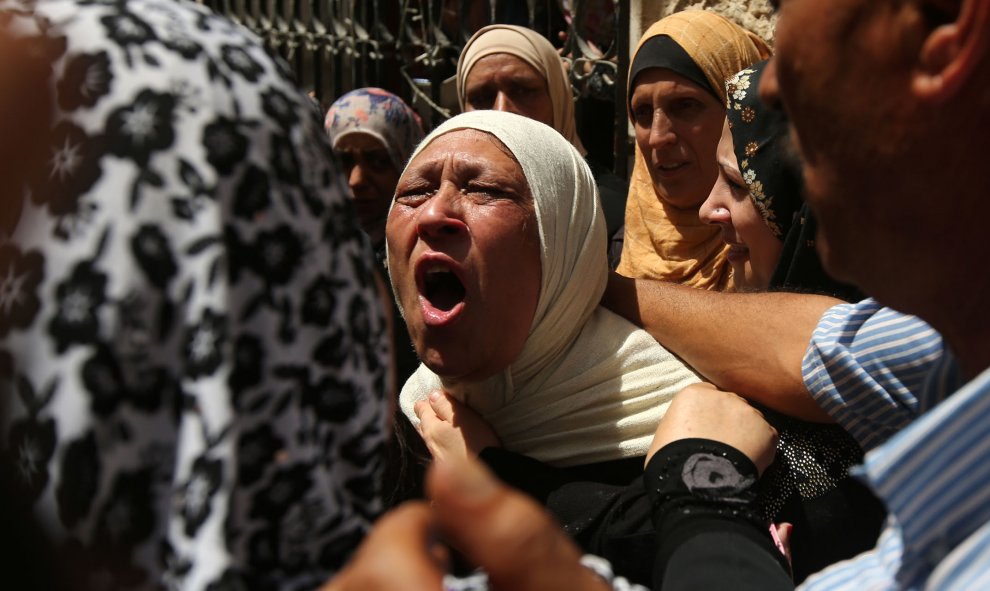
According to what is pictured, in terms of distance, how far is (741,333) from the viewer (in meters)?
1.93

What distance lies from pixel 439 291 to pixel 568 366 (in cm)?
35

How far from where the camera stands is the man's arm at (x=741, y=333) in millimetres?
1813

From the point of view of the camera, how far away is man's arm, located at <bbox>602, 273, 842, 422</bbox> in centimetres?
181

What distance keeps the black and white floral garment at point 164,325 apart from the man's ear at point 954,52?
2.12ft

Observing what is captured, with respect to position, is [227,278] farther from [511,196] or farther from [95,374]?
[511,196]

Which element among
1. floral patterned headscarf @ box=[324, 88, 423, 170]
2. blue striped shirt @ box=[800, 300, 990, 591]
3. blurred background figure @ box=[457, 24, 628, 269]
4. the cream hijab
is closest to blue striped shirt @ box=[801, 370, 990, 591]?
blue striped shirt @ box=[800, 300, 990, 591]

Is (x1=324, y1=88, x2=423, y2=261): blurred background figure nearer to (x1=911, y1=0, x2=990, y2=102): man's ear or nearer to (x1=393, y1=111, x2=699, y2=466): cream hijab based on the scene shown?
(x1=393, y1=111, x2=699, y2=466): cream hijab

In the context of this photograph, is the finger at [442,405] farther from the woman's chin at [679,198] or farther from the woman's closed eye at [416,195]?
the woman's chin at [679,198]

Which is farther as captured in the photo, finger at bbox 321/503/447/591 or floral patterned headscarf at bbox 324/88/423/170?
floral patterned headscarf at bbox 324/88/423/170

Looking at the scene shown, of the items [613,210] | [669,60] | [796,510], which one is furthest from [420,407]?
[613,210]

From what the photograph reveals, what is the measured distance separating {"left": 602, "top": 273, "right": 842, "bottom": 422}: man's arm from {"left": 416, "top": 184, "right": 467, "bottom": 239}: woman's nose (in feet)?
1.58

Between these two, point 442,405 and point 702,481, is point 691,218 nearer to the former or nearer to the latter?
point 442,405

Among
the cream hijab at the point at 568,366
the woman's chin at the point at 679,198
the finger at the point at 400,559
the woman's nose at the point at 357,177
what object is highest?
the finger at the point at 400,559

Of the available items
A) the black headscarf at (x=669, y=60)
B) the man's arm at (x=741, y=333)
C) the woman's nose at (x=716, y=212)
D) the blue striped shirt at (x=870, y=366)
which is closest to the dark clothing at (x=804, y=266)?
the woman's nose at (x=716, y=212)
